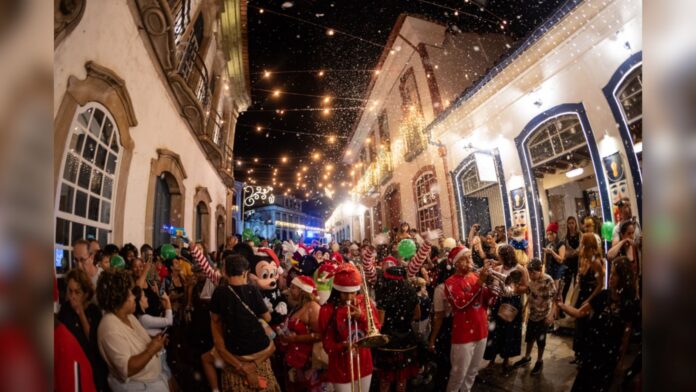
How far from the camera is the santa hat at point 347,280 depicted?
11.7 feet

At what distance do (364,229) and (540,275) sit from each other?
21.1 meters

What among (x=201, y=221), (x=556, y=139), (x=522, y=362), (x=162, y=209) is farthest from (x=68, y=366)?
Result: (x=201, y=221)

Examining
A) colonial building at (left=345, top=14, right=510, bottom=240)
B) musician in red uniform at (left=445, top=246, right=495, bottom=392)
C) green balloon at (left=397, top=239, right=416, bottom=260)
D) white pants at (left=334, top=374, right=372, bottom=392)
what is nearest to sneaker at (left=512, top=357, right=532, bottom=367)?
musician in red uniform at (left=445, top=246, right=495, bottom=392)

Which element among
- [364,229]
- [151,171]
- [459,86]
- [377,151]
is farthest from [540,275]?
[364,229]

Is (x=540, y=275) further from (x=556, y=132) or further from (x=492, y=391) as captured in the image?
(x=556, y=132)

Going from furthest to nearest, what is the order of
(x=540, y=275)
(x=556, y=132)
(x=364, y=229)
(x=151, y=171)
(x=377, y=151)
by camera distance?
(x=364, y=229) < (x=377, y=151) < (x=556, y=132) < (x=151, y=171) < (x=540, y=275)

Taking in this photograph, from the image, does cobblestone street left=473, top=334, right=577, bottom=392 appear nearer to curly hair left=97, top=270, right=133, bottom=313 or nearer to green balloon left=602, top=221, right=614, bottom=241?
green balloon left=602, top=221, right=614, bottom=241

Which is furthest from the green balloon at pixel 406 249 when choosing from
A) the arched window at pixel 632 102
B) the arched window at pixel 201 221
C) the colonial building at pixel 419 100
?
the arched window at pixel 201 221

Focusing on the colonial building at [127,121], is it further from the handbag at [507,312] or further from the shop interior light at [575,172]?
the shop interior light at [575,172]

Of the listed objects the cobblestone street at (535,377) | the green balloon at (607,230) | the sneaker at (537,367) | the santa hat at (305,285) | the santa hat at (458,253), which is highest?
the green balloon at (607,230)

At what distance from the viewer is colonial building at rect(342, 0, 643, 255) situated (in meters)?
5.88

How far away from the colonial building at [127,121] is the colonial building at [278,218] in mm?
35456

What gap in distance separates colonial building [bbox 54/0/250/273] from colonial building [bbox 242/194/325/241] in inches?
1396

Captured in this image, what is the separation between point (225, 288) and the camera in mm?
3234
